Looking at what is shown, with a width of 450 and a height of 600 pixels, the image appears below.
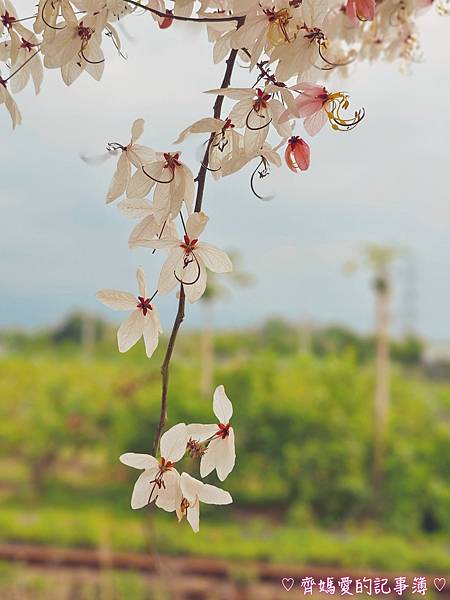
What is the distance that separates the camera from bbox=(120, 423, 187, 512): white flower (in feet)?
0.98

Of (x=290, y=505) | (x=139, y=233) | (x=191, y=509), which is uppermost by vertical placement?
(x=139, y=233)

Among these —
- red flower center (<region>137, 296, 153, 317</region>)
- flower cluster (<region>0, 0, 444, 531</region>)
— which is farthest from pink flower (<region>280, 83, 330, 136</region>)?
red flower center (<region>137, 296, 153, 317</region>)

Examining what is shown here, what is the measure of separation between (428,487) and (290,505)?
0.45 metres

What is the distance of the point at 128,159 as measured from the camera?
31 centimetres

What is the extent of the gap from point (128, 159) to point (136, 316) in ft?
0.23

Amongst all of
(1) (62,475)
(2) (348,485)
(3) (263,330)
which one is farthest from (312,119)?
(3) (263,330)

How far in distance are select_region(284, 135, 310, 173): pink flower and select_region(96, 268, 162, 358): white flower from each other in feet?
0.28

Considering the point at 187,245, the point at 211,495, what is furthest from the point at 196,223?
the point at 211,495

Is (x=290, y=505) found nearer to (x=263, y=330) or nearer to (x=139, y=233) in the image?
(x=263, y=330)

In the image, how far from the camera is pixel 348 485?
225 centimetres

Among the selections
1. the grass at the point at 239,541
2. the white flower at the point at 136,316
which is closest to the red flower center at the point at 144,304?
the white flower at the point at 136,316

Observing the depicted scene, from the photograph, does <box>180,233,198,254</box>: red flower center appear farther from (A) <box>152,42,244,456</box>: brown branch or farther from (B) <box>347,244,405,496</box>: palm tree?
(B) <box>347,244,405,496</box>: palm tree

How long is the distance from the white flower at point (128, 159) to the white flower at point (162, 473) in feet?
0.35

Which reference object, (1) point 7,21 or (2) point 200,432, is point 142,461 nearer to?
(2) point 200,432
